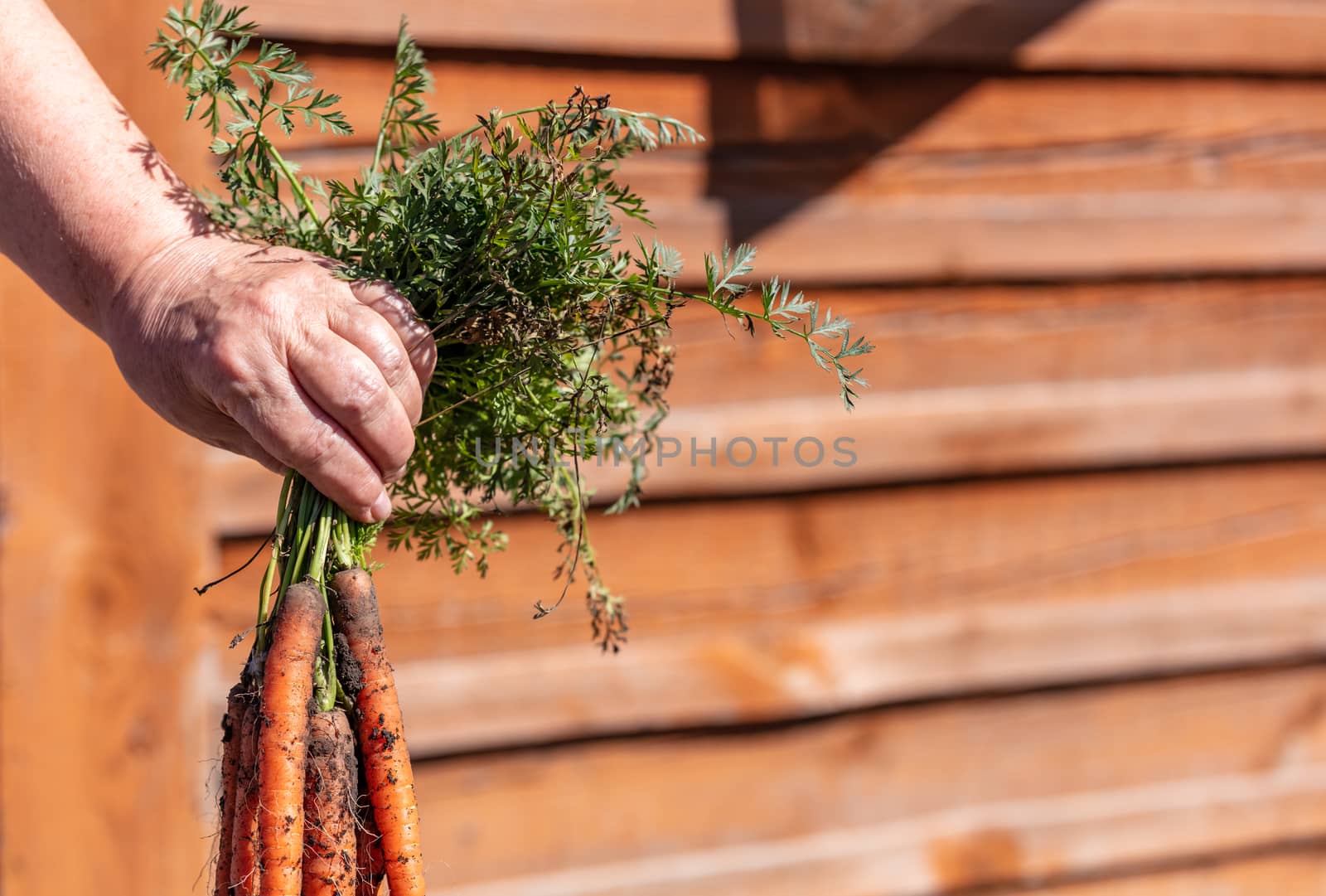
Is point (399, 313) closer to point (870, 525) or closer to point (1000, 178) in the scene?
point (870, 525)

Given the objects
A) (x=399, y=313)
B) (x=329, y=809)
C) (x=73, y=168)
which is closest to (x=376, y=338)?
(x=399, y=313)

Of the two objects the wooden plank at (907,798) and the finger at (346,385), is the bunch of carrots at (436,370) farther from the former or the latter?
the wooden plank at (907,798)

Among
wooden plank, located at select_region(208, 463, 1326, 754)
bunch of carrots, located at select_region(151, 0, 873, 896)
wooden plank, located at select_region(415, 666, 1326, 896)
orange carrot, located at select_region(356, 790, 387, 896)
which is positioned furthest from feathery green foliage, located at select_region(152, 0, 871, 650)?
wooden plank, located at select_region(415, 666, 1326, 896)

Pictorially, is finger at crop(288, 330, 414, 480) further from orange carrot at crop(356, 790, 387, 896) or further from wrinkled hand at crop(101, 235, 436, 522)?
orange carrot at crop(356, 790, 387, 896)

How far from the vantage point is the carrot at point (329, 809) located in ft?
2.89

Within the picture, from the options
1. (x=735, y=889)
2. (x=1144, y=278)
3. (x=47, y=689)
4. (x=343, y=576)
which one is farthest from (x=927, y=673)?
(x=47, y=689)

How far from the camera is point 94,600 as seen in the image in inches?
60.4

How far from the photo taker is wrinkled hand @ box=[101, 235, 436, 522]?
2.52ft

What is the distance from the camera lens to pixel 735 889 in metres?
1.84

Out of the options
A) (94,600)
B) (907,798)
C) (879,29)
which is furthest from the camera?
(907,798)

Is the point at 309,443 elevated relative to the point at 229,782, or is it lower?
elevated

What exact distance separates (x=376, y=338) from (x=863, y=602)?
1.32 metres

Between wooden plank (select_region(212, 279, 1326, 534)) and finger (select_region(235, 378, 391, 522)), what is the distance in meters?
0.86

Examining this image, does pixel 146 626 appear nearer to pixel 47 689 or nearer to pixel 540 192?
pixel 47 689
